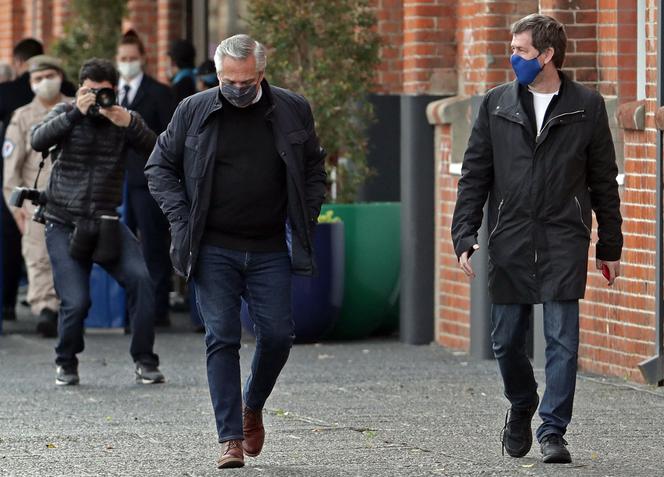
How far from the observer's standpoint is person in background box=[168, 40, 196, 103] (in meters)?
14.9

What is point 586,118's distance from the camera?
751cm

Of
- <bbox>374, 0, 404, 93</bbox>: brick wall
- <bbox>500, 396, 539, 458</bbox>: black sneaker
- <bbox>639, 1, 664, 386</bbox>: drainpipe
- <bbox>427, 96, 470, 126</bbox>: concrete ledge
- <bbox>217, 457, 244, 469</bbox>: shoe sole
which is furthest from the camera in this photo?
<bbox>374, 0, 404, 93</bbox>: brick wall

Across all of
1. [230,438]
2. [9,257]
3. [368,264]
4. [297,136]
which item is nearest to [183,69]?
[9,257]

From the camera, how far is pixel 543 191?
752 cm

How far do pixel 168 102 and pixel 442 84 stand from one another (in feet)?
7.37

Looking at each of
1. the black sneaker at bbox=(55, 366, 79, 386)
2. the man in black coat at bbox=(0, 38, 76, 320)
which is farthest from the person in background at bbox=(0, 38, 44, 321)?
the black sneaker at bbox=(55, 366, 79, 386)

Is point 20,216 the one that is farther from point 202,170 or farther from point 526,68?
point 526,68

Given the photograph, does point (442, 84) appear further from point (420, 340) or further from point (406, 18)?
point (420, 340)

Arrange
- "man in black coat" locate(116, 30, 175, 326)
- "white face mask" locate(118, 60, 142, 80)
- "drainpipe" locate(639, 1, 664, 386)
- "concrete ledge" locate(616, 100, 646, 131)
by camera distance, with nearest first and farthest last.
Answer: "drainpipe" locate(639, 1, 664, 386)
"concrete ledge" locate(616, 100, 646, 131)
"man in black coat" locate(116, 30, 175, 326)
"white face mask" locate(118, 60, 142, 80)

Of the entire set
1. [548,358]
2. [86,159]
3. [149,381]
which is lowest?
[149,381]

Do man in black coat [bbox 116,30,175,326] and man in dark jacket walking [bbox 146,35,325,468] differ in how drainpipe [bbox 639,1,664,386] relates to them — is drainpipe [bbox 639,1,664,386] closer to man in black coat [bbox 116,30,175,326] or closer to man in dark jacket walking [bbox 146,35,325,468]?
man in dark jacket walking [bbox 146,35,325,468]

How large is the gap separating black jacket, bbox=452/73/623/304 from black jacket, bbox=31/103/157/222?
316 centimetres

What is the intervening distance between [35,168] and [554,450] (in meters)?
6.34

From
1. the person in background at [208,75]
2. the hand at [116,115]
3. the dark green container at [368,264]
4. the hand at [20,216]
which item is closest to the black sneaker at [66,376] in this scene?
the hand at [116,115]
